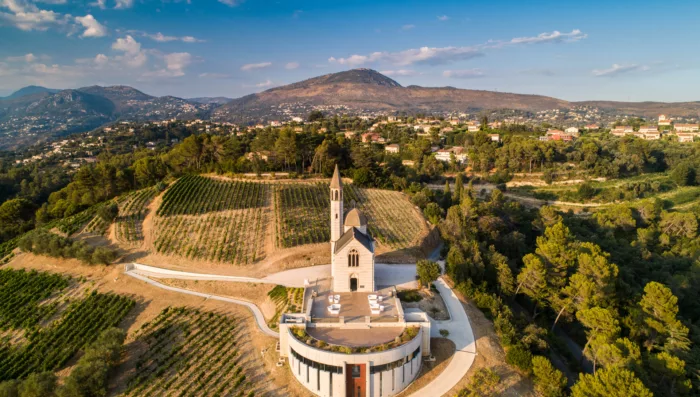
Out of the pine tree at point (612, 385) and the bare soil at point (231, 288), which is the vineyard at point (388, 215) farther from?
the pine tree at point (612, 385)

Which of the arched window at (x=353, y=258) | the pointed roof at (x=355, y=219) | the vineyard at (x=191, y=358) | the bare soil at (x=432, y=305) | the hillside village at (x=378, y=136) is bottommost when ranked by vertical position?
the vineyard at (x=191, y=358)

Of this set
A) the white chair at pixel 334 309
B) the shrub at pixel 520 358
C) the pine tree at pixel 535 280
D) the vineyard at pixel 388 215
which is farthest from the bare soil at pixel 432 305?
the vineyard at pixel 388 215


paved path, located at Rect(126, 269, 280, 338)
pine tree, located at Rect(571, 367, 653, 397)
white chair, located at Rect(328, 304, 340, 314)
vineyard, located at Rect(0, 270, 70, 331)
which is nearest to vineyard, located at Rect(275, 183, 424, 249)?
paved path, located at Rect(126, 269, 280, 338)

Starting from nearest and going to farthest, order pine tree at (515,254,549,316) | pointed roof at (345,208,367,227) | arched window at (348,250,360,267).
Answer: arched window at (348,250,360,267)
pine tree at (515,254,549,316)
pointed roof at (345,208,367,227)

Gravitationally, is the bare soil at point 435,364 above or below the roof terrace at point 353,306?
below

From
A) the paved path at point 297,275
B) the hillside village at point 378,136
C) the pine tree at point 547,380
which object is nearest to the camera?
the pine tree at point 547,380

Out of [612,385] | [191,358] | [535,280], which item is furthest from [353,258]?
[612,385]

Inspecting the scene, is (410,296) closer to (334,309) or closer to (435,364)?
(435,364)

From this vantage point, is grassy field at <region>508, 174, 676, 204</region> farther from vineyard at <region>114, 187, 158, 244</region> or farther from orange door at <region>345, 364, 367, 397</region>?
vineyard at <region>114, 187, 158, 244</region>
